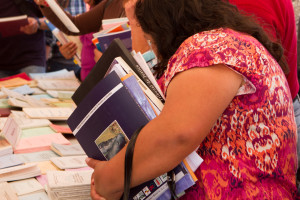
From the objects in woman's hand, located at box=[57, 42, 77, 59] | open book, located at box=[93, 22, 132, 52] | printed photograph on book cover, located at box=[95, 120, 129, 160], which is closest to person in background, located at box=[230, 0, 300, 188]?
open book, located at box=[93, 22, 132, 52]

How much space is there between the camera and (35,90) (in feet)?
8.92

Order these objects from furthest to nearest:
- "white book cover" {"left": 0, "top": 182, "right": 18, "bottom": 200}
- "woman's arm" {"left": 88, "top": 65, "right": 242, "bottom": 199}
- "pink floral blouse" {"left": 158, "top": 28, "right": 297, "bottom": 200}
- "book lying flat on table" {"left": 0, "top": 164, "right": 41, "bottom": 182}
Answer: "book lying flat on table" {"left": 0, "top": 164, "right": 41, "bottom": 182} < "white book cover" {"left": 0, "top": 182, "right": 18, "bottom": 200} < "pink floral blouse" {"left": 158, "top": 28, "right": 297, "bottom": 200} < "woman's arm" {"left": 88, "top": 65, "right": 242, "bottom": 199}

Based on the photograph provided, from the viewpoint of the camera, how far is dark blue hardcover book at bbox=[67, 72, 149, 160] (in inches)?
37.5

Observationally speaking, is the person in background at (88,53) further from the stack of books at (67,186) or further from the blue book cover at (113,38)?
the stack of books at (67,186)

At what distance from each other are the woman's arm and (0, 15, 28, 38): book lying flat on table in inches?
92.1

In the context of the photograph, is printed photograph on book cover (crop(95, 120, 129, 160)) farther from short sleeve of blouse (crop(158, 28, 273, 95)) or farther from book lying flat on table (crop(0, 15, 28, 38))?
book lying flat on table (crop(0, 15, 28, 38))

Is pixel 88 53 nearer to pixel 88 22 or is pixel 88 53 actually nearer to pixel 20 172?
pixel 88 22

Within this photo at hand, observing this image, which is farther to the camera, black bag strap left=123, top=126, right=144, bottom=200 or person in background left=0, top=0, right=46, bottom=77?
person in background left=0, top=0, right=46, bottom=77

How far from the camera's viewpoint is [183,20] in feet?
3.39

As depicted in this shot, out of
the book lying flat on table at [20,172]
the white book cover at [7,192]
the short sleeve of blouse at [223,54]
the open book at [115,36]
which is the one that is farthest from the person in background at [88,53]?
the short sleeve of blouse at [223,54]

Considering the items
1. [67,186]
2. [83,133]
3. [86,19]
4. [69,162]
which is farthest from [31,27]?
[83,133]

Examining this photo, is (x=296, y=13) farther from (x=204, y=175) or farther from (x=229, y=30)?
(x=204, y=175)

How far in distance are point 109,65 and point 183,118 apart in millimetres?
424

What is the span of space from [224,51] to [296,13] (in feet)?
3.67
